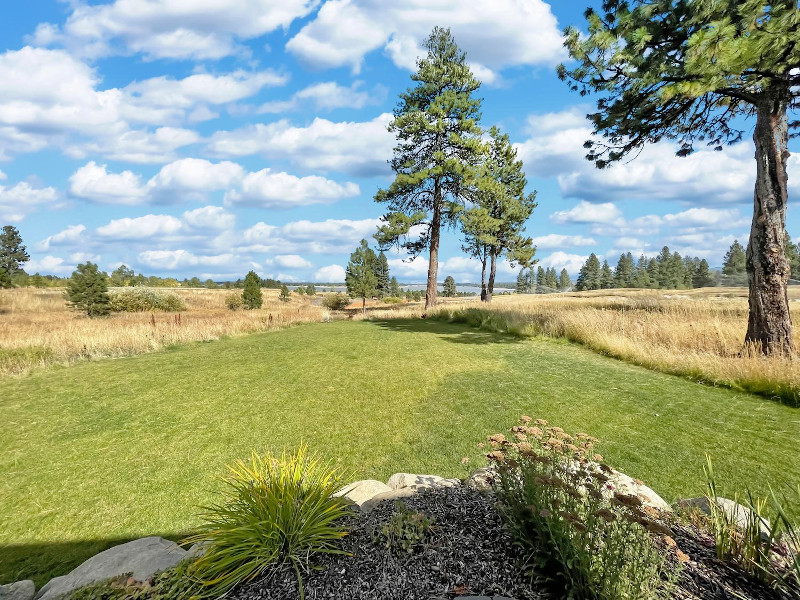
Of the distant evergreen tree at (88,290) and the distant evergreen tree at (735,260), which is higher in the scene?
the distant evergreen tree at (735,260)

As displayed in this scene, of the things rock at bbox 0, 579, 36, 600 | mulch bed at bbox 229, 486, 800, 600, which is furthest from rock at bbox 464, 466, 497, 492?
rock at bbox 0, 579, 36, 600

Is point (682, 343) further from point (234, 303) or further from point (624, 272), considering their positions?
point (624, 272)

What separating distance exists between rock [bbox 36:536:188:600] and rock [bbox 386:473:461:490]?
166 centimetres

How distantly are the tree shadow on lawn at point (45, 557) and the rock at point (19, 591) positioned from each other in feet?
0.56

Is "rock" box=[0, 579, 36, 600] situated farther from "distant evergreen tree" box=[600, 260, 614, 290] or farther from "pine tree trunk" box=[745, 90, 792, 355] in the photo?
"distant evergreen tree" box=[600, 260, 614, 290]

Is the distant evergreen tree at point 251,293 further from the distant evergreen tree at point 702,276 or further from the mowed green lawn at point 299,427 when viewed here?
the distant evergreen tree at point 702,276

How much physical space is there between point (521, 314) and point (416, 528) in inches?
476

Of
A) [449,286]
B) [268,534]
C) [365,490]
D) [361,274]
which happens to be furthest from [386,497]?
[449,286]

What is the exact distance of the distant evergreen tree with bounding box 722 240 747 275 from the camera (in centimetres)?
6806

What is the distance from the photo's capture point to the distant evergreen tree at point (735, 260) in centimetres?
6806

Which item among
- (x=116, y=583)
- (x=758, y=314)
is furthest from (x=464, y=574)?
(x=758, y=314)

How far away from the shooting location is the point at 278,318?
57.3 ft

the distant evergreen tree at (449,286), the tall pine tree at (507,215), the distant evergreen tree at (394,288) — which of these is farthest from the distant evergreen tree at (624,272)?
the tall pine tree at (507,215)

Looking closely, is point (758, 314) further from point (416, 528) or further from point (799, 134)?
point (416, 528)
